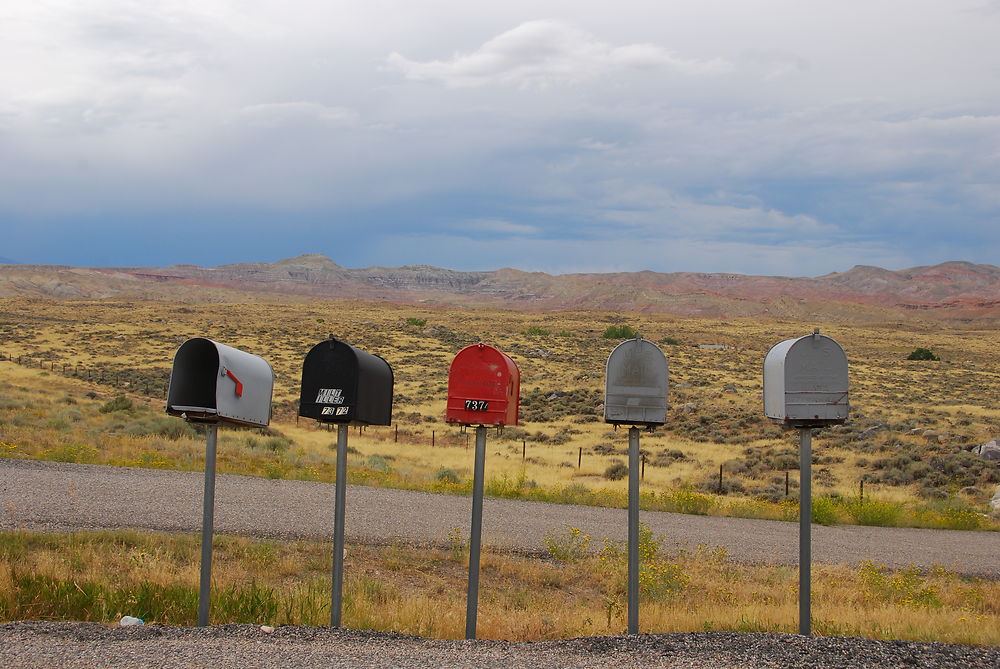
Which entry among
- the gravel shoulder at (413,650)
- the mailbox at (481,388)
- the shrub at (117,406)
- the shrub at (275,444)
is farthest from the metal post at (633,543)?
the shrub at (117,406)

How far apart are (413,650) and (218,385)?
2145mm

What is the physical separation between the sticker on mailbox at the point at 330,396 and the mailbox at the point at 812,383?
9.83 feet

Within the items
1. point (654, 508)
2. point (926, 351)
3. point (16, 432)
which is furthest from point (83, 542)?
point (926, 351)

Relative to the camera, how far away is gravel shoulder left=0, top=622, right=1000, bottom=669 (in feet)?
14.9

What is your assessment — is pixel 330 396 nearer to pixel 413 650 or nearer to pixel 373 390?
pixel 373 390

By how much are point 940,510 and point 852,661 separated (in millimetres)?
13042

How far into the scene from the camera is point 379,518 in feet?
38.3

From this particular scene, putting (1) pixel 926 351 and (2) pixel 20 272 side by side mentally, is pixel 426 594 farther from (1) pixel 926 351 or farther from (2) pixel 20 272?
(2) pixel 20 272

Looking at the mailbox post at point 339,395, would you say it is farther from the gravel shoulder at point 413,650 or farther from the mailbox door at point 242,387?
the gravel shoulder at point 413,650

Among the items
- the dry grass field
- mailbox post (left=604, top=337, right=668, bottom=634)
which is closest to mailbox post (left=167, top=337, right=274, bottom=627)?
mailbox post (left=604, top=337, right=668, bottom=634)

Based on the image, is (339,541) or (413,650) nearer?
(413,650)

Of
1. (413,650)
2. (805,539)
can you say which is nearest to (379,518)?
(413,650)

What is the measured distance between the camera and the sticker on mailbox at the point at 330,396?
19.1ft

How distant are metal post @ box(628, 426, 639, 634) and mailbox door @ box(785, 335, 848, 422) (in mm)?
1055
